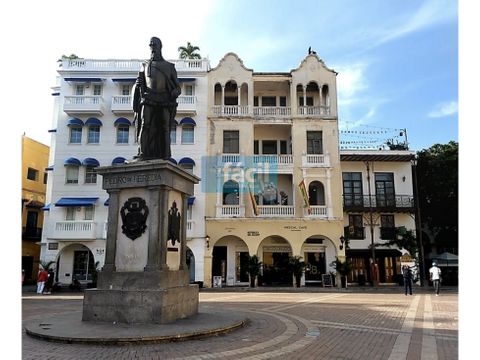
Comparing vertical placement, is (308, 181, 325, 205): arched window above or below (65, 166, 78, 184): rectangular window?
below

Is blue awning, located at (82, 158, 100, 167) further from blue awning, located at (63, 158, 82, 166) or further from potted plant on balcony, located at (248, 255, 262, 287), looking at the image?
potted plant on balcony, located at (248, 255, 262, 287)

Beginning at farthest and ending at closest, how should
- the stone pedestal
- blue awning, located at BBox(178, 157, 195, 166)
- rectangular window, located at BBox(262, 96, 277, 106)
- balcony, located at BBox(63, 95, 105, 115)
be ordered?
rectangular window, located at BBox(262, 96, 277, 106) → balcony, located at BBox(63, 95, 105, 115) → blue awning, located at BBox(178, 157, 195, 166) → the stone pedestal

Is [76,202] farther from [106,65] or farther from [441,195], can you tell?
[441,195]

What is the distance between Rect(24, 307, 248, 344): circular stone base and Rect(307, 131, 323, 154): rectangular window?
23260 mm

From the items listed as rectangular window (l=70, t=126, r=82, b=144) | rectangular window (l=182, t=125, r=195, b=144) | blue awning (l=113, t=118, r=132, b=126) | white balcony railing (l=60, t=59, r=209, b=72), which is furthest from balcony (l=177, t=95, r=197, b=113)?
rectangular window (l=70, t=126, r=82, b=144)

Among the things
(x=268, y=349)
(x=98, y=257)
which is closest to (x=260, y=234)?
(x=98, y=257)

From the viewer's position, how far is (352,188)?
34031mm

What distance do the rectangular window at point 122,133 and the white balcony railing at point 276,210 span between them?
12047 mm

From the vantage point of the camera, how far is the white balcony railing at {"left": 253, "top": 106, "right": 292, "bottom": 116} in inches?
1260

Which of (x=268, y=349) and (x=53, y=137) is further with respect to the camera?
(x=53, y=137)

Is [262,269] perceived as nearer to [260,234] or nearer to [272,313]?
[260,234]

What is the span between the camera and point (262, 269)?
97.8 ft

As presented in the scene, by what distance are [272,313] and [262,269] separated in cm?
1764

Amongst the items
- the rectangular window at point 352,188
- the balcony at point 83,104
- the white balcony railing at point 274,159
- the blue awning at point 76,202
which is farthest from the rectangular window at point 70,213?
the rectangular window at point 352,188
